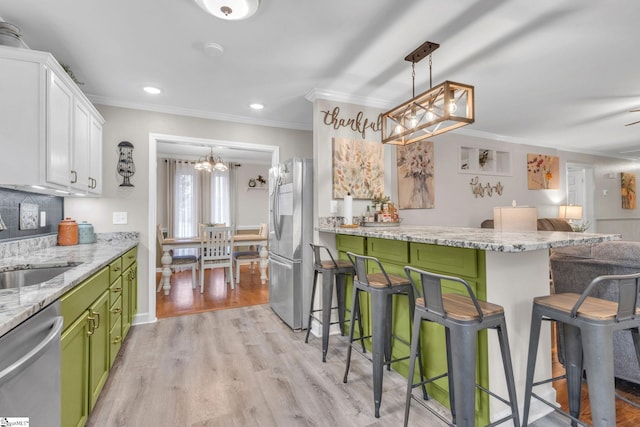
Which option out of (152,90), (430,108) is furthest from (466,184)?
(152,90)

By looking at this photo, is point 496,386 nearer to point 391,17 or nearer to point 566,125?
point 391,17

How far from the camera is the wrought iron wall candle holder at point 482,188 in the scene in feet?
15.3

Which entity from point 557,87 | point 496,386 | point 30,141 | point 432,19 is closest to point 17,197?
point 30,141

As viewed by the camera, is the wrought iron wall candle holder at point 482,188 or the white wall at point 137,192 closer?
the white wall at point 137,192

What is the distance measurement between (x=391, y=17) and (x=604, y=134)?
499 centimetres

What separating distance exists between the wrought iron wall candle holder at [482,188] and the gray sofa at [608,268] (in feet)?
8.80

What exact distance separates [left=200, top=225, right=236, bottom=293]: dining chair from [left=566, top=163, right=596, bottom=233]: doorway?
256 inches

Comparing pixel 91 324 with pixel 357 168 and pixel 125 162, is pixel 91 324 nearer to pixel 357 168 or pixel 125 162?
pixel 125 162

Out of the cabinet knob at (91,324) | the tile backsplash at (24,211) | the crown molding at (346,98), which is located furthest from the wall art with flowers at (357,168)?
the tile backsplash at (24,211)

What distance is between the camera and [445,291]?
1743 millimetres

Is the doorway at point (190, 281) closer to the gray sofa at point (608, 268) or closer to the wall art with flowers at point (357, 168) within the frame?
the wall art with flowers at point (357, 168)

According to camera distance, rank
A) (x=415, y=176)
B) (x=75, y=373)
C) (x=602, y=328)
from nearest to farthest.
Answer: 1. (x=602, y=328)
2. (x=75, y=373)
3. (x=415, y=176)

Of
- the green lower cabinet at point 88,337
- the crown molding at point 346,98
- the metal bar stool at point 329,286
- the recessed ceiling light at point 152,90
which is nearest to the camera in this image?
the green lower cabinet at point 88,337

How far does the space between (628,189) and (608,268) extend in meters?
6.70
